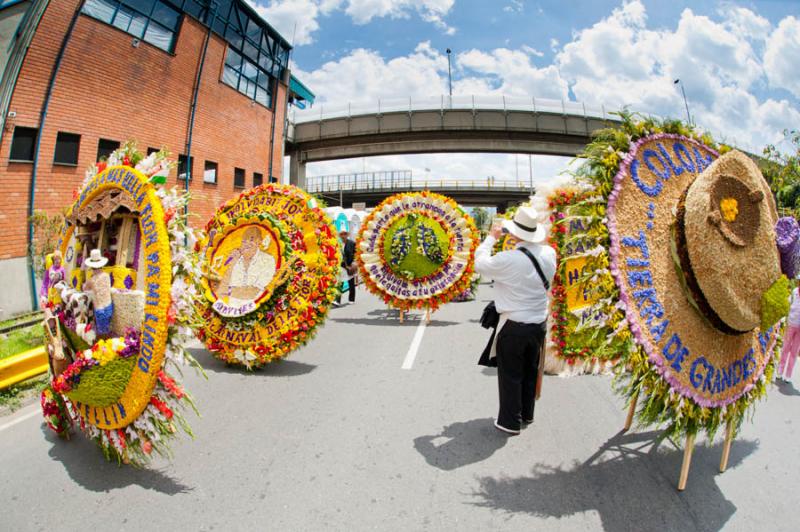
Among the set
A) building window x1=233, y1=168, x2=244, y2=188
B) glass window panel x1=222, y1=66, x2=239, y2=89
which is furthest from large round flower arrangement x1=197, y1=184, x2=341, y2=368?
glass window panel x1=222, y1=66, x2=239, y2=89

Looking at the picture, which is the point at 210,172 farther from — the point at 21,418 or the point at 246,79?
the point at 21,418

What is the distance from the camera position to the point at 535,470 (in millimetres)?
3133

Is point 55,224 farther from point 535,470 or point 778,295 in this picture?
point 778,295

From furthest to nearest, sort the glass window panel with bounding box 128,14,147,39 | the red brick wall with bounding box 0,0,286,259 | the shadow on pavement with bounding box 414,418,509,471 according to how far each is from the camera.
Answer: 1. the glass window panel with bounding box 128,14,147,39
2. the red brick wall with bounding box 0,0,286,259
3. the shadow on pavement with bounding box 414,418,509,471

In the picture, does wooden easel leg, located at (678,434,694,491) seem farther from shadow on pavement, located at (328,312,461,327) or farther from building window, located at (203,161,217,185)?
building window, located at (203,161,217,185)

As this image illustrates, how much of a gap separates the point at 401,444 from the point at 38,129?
12235 mm

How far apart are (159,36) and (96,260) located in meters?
15.1

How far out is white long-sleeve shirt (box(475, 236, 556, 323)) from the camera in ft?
11.7

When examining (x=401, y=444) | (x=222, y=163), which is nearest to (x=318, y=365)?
(x=401, y=444)

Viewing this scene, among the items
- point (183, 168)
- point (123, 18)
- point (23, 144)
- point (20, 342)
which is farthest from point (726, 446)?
point (183, 168)

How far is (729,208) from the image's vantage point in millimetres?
2516

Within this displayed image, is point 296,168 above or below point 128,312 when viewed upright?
above

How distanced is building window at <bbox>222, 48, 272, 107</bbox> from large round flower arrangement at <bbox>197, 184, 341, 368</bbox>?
15.2m

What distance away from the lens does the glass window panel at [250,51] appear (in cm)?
1912
